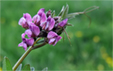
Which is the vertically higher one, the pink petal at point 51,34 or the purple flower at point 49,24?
the purple flower at point 49,24

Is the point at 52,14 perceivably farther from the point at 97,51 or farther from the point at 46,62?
the point at 97,51

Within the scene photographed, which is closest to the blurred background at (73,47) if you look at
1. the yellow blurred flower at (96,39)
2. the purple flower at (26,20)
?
the yellow blurred flower at (96,39)

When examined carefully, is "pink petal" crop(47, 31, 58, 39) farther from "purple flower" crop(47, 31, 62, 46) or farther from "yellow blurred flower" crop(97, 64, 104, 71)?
"yellow blurred flower" crop(97, 64, 104, 71)

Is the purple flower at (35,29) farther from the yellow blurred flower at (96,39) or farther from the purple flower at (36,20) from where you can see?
the yellow blurred flower at (96,39)

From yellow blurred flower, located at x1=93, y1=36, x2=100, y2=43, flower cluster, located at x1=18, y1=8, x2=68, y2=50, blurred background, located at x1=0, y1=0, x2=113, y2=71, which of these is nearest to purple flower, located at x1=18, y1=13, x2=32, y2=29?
flower cluster, located at x1=18, y1=8, x2=68, y2=50

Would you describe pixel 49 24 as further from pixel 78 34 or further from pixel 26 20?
pixel 78 34

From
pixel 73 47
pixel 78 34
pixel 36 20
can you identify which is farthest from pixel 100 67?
pixel 36 20
